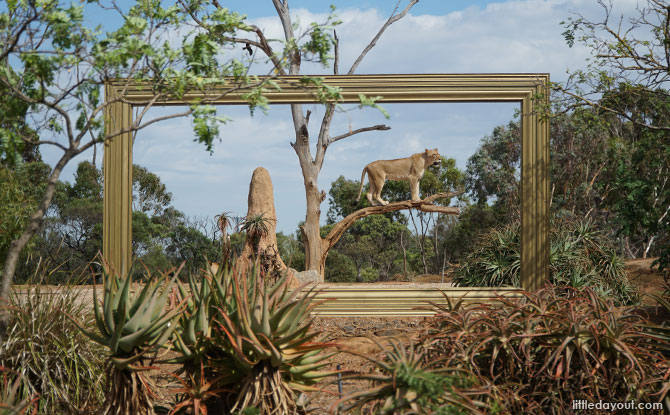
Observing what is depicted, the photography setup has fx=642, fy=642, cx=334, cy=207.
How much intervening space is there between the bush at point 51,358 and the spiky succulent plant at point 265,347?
161cm

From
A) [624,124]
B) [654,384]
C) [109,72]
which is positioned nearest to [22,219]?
[109,72]

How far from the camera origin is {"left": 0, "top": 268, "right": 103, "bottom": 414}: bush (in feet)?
15.6

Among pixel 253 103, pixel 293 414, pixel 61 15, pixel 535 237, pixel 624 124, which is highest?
pixel 624 124

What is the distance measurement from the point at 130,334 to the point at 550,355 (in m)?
2.44

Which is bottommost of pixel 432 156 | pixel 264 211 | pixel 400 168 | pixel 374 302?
pixel 374 302

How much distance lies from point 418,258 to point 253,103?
12228 millimetres

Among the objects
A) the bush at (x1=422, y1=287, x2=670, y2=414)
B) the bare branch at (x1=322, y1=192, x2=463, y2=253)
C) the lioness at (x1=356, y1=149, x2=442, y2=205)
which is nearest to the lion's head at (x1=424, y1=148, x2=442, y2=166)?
the lioness at (x1=356, y1=149, x2=442, y2=205)

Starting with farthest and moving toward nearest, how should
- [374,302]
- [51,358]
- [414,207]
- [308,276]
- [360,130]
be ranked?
[360,130] < [308,276] < [414,207] < [374,302] < [51,358]

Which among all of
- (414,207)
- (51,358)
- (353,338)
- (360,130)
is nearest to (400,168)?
(414,207)

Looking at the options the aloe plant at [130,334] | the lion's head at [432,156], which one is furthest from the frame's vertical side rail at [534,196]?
the aloe plant at [130,334]

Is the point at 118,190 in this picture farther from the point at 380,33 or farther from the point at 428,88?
the point at 380,33

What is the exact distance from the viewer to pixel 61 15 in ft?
12.7

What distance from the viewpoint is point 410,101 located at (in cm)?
853

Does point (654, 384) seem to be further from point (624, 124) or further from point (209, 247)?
point (624, 124)
